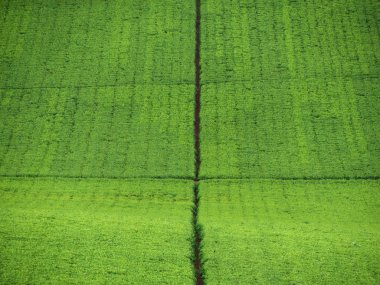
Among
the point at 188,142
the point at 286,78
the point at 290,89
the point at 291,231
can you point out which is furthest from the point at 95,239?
the point at 286,78

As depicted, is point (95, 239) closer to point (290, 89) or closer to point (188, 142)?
point (188, 142)

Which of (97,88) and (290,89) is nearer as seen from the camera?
(290,89)

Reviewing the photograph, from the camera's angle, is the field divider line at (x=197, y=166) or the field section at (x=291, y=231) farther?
the field divider line at (x=197, y=166)

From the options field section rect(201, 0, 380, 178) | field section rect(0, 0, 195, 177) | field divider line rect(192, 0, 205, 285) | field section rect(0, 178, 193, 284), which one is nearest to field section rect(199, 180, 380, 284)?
field divider line rect(192, 0, 205, 285)

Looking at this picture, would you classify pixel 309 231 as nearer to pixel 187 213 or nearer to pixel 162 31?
pixel 187 213

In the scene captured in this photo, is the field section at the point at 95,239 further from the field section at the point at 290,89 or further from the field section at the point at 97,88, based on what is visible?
the field section at the point at 290,89

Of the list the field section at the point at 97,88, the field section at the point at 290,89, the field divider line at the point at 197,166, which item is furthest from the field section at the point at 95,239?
the field section at the point at 290,89
